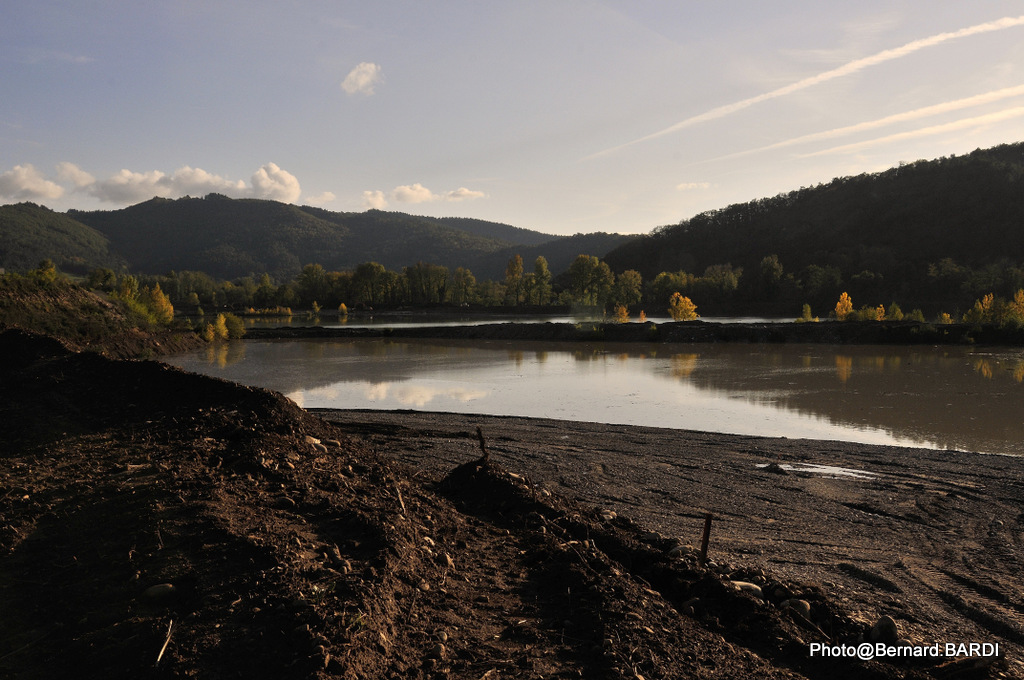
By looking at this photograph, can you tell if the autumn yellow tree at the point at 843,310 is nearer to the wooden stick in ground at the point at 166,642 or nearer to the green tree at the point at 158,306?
the green tree at the point at 158,306

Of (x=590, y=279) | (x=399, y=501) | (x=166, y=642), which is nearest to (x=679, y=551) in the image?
(x=399, y=501)

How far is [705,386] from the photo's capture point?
23906 millimetres

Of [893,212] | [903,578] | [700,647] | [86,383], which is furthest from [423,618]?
[893,212]

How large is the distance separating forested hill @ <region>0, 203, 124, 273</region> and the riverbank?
138m

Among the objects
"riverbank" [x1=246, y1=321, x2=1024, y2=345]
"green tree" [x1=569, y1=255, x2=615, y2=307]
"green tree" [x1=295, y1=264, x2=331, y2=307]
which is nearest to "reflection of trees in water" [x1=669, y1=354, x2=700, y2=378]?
"riverbank" [x1=246, y1=321, x2=1024, y2=345]

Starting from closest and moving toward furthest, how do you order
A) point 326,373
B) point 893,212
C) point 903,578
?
1. point 903,578
2. point 326,373
3. point 893,212

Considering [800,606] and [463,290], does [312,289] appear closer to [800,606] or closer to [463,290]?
[463,290]

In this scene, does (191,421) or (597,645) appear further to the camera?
(191,421)

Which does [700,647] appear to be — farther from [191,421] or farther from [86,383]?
[86,383]

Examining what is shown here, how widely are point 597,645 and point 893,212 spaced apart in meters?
137

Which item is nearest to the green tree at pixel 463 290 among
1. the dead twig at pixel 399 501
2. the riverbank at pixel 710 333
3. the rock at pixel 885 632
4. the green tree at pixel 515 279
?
the green tree at pixel 515 279

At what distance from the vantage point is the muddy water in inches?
635

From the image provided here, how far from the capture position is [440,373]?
29.2 m

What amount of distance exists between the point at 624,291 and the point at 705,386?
242 ft
